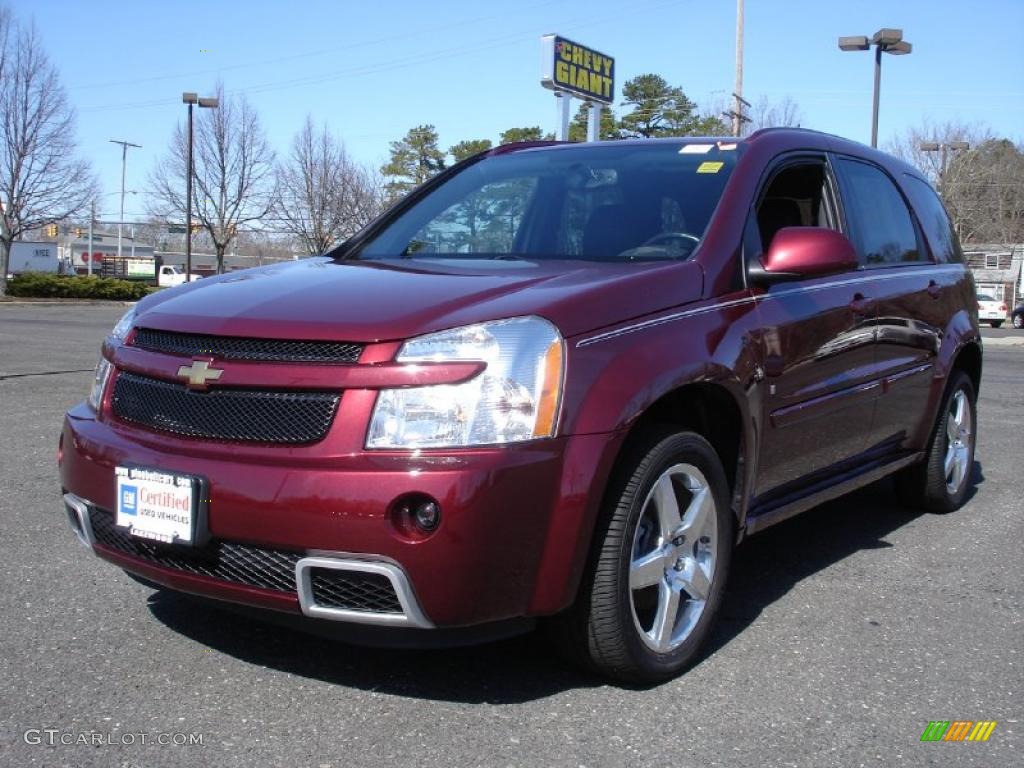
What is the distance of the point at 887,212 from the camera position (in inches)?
202

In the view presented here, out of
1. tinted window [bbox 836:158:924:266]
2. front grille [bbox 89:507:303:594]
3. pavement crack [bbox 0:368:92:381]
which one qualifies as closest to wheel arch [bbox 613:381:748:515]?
front grille [bbox 89:507:303:594]

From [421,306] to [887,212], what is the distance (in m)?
3.02

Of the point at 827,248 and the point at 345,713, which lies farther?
the point at 827,248

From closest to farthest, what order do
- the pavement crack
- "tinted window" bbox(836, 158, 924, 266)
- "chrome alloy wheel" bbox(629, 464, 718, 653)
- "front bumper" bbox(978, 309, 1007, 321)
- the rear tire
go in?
"chrome alloy wheel" bbox(629, 464, 718, 653) < "tinted window" bbox(836, 158, 924, 266) < the rear tire < the pavement crack < "front bumper" bbox(978, 309, 1007, 321)

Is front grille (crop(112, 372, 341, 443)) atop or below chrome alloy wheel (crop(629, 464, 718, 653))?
atop

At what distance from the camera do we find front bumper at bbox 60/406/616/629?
8.89 ft

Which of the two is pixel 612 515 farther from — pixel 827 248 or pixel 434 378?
pixel 827 248

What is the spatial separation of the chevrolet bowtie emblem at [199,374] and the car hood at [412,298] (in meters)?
0.11

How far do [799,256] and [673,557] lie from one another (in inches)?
45.5

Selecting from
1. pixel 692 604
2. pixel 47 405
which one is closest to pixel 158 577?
pixel 692 604

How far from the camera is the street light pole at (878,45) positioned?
21578 mm

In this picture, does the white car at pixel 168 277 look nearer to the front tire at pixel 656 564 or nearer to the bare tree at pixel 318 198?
the bare tree at pixel 318 198

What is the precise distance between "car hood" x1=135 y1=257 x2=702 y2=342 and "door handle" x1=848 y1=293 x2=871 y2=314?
1.13 m

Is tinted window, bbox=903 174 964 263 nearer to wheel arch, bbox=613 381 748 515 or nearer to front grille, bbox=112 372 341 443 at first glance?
wheel arch, bbox=613 381 748 515
